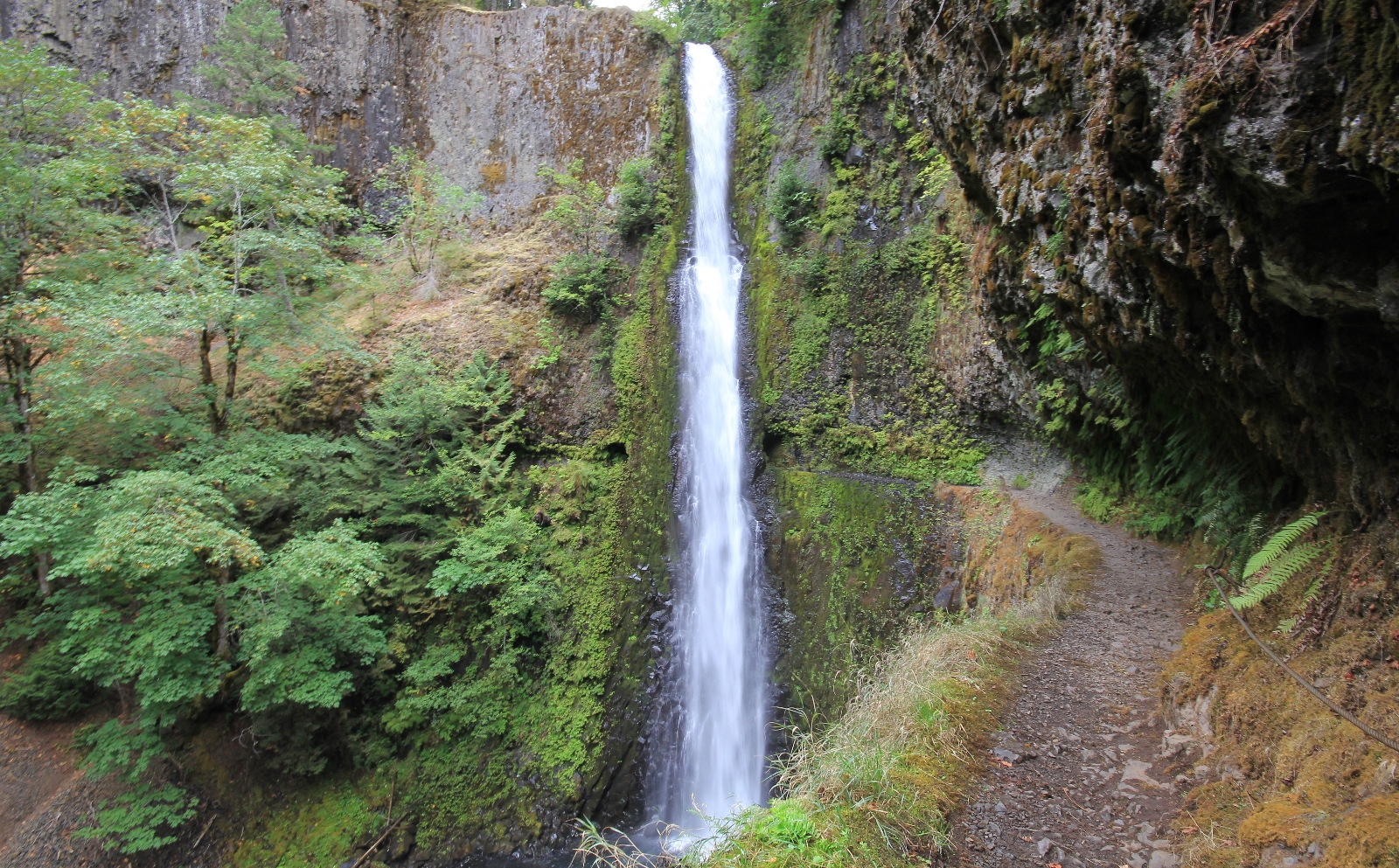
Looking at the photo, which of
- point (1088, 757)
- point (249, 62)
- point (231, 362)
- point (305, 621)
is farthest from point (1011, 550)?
point (249, 62)

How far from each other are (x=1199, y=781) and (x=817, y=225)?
11.6 m

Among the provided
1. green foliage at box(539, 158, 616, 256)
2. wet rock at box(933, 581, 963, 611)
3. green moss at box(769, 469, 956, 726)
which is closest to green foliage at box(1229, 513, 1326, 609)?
wet rock at box(933, 581, 963, 611)

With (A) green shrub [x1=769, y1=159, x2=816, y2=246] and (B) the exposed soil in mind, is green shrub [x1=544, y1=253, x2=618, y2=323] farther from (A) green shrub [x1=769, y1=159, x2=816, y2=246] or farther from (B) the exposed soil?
(B) the exposed soil

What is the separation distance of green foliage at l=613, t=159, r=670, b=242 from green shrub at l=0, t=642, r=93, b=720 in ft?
39.9

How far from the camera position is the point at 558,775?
9602 millimetres

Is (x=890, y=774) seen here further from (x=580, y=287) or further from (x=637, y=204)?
(x=637, y=204)

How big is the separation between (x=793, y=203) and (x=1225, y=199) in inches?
417

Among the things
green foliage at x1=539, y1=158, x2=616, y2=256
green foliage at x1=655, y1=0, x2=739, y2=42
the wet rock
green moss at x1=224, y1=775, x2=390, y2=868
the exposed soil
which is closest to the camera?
the exposed soil

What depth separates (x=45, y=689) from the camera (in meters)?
8.91

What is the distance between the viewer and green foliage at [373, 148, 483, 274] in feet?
49.5

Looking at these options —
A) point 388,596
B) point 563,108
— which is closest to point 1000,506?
point 388,596

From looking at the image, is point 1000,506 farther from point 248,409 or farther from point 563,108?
point 563,108

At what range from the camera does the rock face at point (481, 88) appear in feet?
54.6

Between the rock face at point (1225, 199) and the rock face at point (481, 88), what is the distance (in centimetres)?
1263
